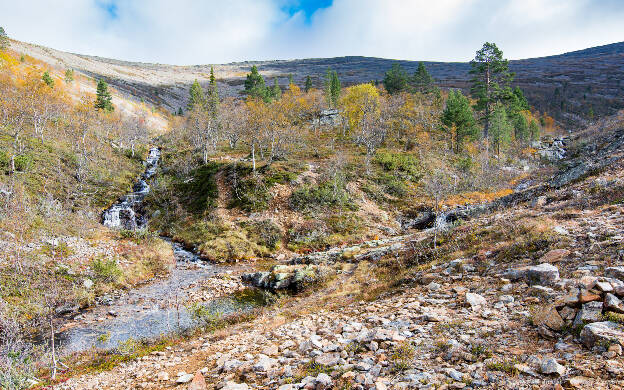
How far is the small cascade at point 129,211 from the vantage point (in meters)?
34.5

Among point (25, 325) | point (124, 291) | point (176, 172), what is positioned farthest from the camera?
point (176, 172)

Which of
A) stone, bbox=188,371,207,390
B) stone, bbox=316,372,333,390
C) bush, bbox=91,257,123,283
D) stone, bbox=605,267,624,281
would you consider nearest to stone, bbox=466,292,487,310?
stone, bbox=605,267,624,281

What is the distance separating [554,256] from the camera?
992cm

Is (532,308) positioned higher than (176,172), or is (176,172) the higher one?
(176,172)

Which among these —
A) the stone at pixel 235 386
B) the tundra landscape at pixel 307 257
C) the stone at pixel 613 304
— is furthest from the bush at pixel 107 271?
the stone at pixel 613 304

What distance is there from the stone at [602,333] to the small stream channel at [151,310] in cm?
1381

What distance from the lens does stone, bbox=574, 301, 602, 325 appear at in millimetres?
5879

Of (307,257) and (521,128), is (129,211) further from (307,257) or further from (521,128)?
(521,128)

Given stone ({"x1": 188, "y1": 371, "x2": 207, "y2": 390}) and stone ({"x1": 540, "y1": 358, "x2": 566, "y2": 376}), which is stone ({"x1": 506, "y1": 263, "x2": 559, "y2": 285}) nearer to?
stone ({"x1": 540, "y1": 358, "x2": 566, "y2": 376})

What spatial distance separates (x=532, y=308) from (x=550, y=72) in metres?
230

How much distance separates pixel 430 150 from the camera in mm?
51156

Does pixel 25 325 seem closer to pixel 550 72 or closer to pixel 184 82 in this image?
pixel 184 82

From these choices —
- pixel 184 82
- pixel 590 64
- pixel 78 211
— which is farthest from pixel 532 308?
pixel 590 64

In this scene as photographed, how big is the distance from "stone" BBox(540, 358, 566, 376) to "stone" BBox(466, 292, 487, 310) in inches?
136
